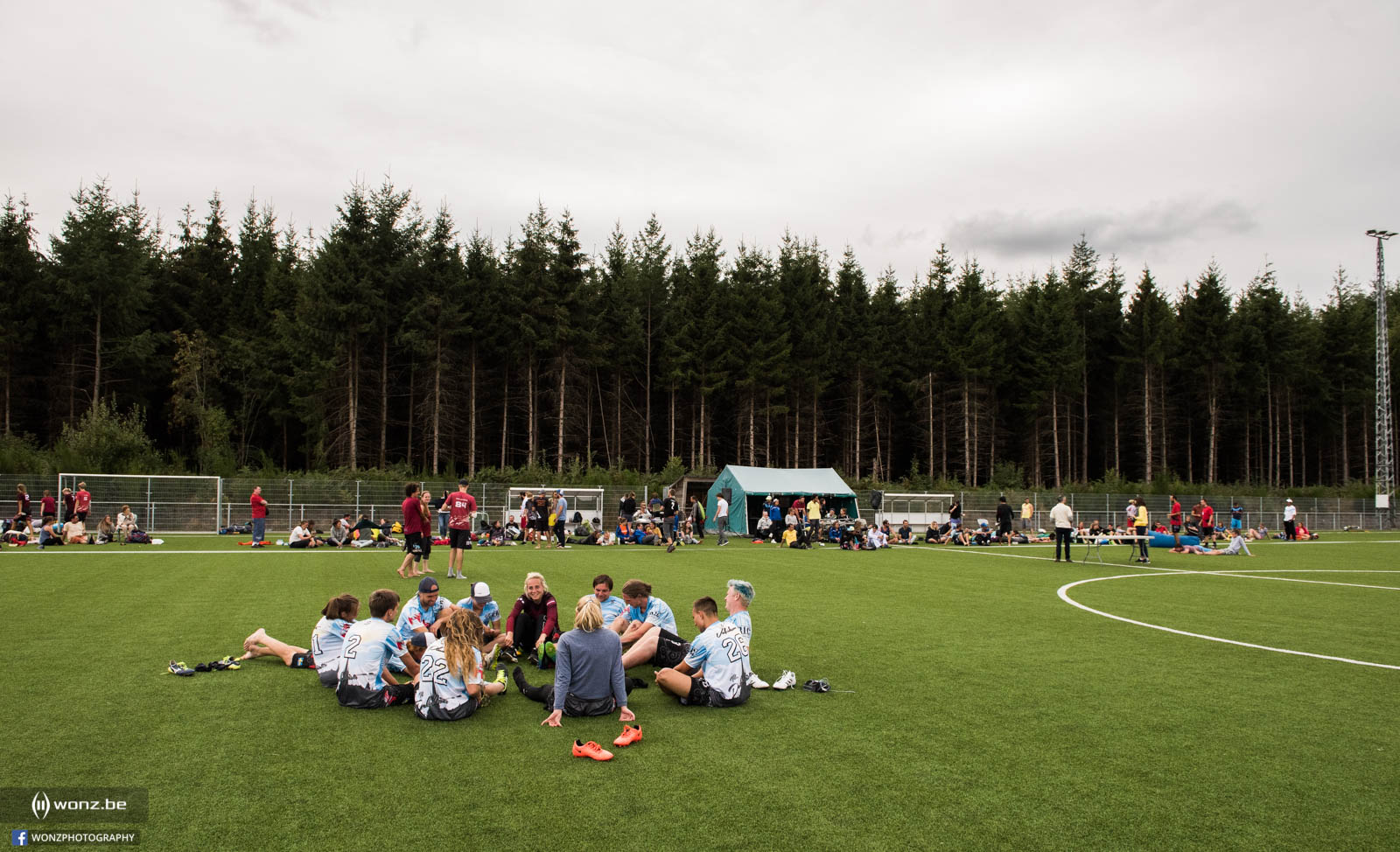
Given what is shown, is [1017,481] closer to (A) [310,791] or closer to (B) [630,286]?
(B) [630,286]

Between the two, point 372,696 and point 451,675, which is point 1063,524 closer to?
point 451,675

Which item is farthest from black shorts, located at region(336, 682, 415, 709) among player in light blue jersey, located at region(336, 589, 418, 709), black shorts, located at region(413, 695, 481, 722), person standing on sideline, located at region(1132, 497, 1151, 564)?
person standing on sideline, located at region(1132, 497, 1151, 564)

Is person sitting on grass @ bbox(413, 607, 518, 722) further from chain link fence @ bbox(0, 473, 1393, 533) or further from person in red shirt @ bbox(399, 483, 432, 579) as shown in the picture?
chain link fence @ bbox(0, 473, 1393, 533)

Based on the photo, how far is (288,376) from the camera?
43469 millimetres

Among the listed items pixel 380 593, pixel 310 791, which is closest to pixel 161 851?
pixel 310 791

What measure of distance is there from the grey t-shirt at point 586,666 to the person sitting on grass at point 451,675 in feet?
2.16

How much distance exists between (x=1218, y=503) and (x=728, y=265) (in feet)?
99.9

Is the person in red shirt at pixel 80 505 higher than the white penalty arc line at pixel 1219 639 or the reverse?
higher

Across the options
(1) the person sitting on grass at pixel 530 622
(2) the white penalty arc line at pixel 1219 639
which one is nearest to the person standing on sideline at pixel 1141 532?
(2) the white penalty arc line at pixel 1219 639

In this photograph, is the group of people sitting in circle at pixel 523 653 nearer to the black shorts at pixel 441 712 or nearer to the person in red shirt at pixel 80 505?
the black shorts at pixel 441 712

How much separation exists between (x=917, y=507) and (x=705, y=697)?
32.0 meters

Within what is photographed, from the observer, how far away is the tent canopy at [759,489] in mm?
30469

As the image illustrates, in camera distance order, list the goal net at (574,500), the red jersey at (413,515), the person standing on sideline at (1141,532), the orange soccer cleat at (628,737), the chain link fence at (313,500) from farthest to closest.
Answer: the goal net at (574,500)
the chain link fence at (313,500)
the person standing on sideline at (1141,532)
the red jersey at (413,515)
the orange soccer cleat at (628,737)

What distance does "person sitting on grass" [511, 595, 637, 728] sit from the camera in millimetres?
5898
